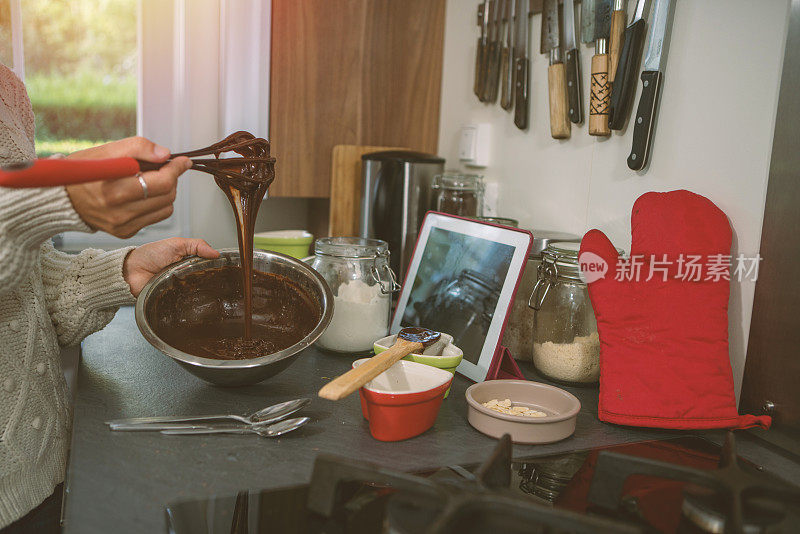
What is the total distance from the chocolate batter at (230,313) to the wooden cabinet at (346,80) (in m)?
0.73

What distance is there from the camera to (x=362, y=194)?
171 cm

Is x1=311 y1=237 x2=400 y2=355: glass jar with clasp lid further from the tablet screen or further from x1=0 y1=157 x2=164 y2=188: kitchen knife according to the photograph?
x1=0 y1=157 x2=164 y2=188: kitchen knife

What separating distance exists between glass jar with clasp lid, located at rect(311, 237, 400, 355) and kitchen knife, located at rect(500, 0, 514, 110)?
22.4 inches

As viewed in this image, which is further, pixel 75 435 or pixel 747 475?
pixel 75 435

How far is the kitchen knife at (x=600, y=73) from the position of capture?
1180mm

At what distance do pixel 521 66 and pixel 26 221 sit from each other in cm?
109

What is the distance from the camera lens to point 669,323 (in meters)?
0.95

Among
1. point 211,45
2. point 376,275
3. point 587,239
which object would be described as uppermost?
point 211,45

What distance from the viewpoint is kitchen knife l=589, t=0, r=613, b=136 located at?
3.87ft

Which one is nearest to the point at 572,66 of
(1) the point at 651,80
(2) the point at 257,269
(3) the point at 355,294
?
(1) the point at 651,80

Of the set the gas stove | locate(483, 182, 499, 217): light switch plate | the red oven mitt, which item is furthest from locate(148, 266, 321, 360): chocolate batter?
locate(483, 182, 499, 217): light switch plate

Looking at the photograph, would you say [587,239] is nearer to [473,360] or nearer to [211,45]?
[473,360]

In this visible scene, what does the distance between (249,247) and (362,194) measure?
692mm

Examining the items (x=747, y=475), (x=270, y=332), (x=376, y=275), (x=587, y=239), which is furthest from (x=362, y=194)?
(x=747, y=475)
